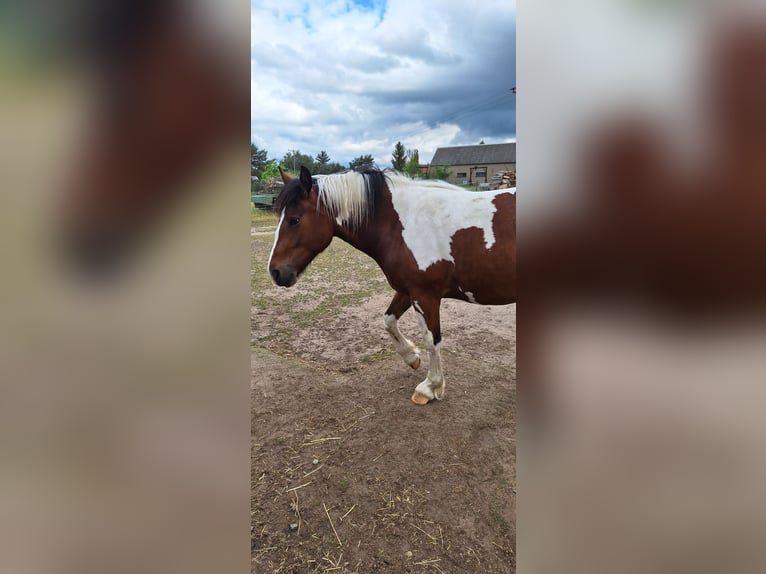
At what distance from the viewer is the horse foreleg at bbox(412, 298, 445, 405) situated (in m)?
2.13

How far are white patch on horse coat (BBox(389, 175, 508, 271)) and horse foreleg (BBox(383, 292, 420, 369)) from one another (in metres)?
0.47

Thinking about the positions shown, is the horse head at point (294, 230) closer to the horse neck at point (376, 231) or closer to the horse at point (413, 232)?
the horse at point (413, 232)

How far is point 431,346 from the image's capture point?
85.6 inches

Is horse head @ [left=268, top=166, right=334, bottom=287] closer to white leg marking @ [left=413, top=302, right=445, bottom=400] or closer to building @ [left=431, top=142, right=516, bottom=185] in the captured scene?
white leg marking @ [left=413, top=302, right=445, bottom=400]

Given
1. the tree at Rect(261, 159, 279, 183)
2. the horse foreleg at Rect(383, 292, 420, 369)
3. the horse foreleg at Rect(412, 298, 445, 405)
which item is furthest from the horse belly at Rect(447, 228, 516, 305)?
the tree at Rect(261, 159, 279, 183)

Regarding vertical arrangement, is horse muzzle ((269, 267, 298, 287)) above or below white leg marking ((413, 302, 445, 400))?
above

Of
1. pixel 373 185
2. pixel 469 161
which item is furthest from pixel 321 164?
pixel 469 161
